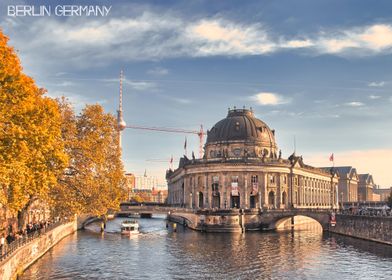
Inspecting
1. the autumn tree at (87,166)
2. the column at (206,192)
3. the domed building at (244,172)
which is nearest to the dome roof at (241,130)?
the domed building at (244,172)

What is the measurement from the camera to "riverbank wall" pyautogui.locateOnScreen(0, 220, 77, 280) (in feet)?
139

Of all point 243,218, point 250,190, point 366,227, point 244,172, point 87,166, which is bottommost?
point 366,227

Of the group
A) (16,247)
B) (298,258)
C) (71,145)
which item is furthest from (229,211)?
(16,247)

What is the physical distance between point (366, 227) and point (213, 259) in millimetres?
35855

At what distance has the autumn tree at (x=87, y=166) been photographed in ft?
213

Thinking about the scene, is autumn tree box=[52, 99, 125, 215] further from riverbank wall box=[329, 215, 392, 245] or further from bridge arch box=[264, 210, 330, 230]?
bridge arch box=[264, 210, 330, 230]

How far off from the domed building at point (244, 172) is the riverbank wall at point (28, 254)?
50.2 meters

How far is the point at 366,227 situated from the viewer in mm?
86125

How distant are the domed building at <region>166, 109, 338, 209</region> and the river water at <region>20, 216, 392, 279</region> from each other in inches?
1400

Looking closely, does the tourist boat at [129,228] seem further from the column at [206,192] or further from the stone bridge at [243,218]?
the column at [206,192]

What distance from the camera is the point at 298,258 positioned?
64500 mm

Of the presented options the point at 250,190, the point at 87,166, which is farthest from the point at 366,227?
the point at 87,166

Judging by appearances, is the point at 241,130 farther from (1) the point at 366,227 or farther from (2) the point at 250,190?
(1) the point at 366,227

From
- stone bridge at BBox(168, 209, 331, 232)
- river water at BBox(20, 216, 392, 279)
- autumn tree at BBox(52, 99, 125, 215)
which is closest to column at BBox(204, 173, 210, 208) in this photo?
stone bridge at BBox(168, 209, 331, 232)
